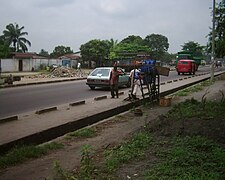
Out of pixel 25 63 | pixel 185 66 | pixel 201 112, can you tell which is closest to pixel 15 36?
pixel 25 63

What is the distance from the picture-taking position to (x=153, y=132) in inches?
286

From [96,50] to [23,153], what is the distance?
52.0 metres

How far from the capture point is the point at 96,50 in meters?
57.2

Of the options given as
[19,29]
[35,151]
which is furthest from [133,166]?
[19,29]

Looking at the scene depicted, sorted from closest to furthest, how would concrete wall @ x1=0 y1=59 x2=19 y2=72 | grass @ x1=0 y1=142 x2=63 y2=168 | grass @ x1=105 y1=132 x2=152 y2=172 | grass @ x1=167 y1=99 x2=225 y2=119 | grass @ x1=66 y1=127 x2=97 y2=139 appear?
grass @ x1=105 y1=132 x2=152 y2=172, grass @ x1=0 y1=142 x2=63 y2=168, grass @ x1=66 y1=127 x2=97 y2=139, grass @ x1=167 y1=99 x2=225 y2=119, concrete wall @ x1=0 y1=59 x2=19 y2=72

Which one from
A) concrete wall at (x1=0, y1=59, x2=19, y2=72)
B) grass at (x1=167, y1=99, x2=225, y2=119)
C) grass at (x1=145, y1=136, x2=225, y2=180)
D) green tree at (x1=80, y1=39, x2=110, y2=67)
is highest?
green tree at (x1=80, y1=39, x2=110, y2=67)

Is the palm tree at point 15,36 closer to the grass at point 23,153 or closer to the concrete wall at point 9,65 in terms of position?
the concrete wall at point 9,65

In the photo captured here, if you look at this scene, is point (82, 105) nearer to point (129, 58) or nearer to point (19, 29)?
point (129, 58)

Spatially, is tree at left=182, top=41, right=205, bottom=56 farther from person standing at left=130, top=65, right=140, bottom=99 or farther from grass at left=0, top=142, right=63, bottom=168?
grass at left=0, top=142, right=63, bottom=168

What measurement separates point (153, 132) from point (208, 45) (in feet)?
103

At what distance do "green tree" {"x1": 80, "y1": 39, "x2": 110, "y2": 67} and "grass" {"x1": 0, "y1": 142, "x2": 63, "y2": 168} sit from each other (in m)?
50.2

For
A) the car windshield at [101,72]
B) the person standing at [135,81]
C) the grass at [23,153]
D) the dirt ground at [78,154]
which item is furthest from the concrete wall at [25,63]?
the grass at [23,153]

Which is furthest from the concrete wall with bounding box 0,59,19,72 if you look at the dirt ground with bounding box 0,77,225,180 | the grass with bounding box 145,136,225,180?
the grass with bounding box 145,136,225,180

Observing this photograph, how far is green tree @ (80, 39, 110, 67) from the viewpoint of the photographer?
5712cm
